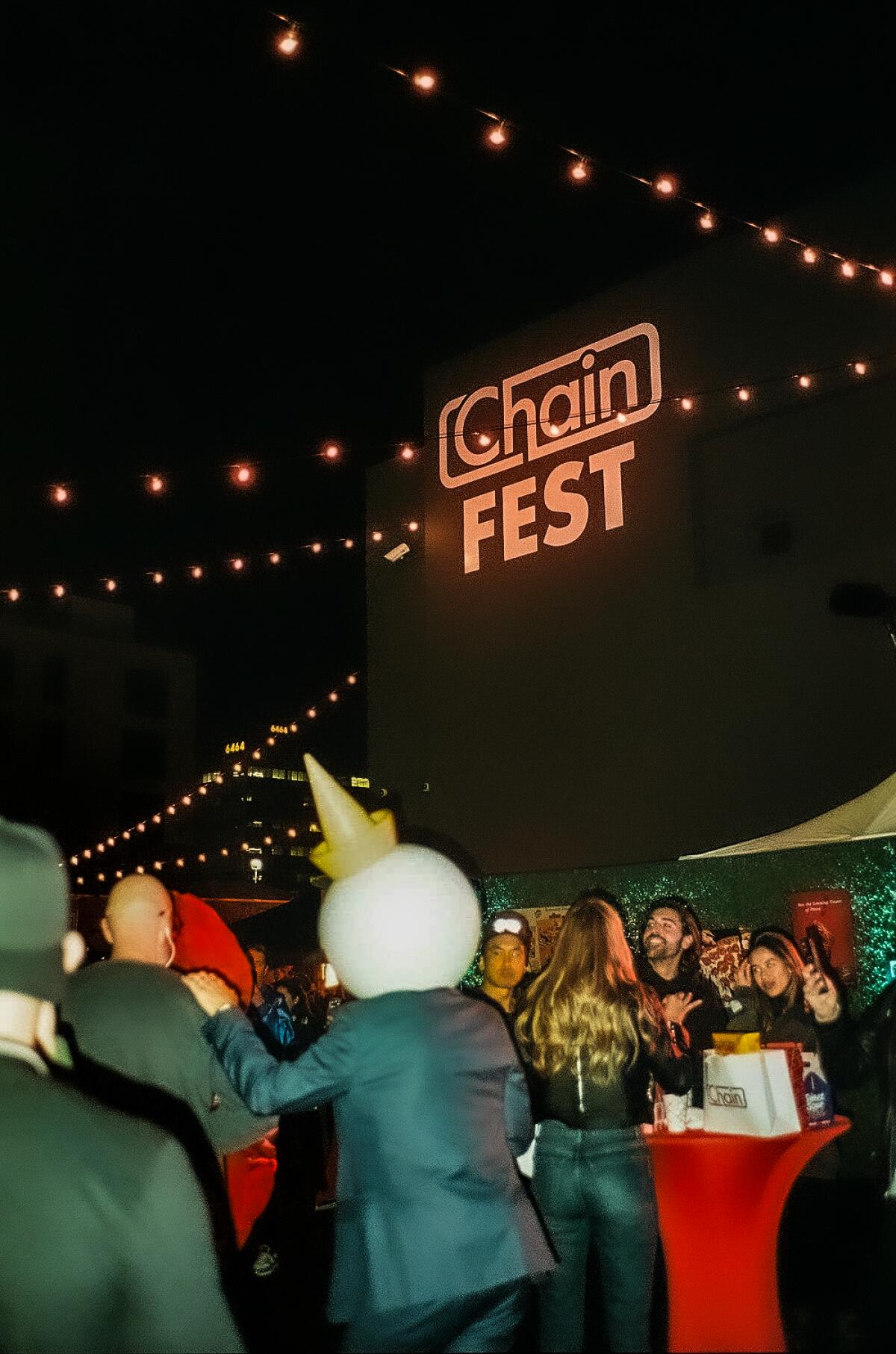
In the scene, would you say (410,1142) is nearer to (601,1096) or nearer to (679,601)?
(601,1096)

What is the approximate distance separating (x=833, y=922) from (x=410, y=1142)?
658 centimetres

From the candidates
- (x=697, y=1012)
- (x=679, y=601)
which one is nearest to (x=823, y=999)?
(x=697, y=1012)

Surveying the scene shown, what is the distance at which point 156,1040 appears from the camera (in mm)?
3545

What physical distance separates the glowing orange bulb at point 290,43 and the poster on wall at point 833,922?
6338 mm

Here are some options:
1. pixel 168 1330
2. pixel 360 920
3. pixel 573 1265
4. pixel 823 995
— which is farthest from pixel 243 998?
pixel 168 1330

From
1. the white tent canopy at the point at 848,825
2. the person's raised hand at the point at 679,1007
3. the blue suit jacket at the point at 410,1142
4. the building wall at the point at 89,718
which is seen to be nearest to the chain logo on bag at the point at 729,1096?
the person's raised hand at the point at 679,1007

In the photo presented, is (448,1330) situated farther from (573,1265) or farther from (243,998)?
(243,998)

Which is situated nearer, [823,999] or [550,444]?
[823,999]

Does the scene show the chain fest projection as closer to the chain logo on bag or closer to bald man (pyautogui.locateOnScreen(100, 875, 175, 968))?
the chain logo on bag

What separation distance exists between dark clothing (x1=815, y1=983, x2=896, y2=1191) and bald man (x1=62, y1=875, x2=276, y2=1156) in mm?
3087

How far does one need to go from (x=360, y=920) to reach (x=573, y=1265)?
1.76 metres

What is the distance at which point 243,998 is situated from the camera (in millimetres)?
5262

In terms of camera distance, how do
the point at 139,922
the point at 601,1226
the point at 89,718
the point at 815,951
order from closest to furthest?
the point at 139,922 → the point at 601,1226 → the point at 815,951 → the point at 89,718

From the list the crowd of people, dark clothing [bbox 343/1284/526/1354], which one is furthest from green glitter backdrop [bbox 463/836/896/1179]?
dark clothing [bbox 343/1284/526/1354]
